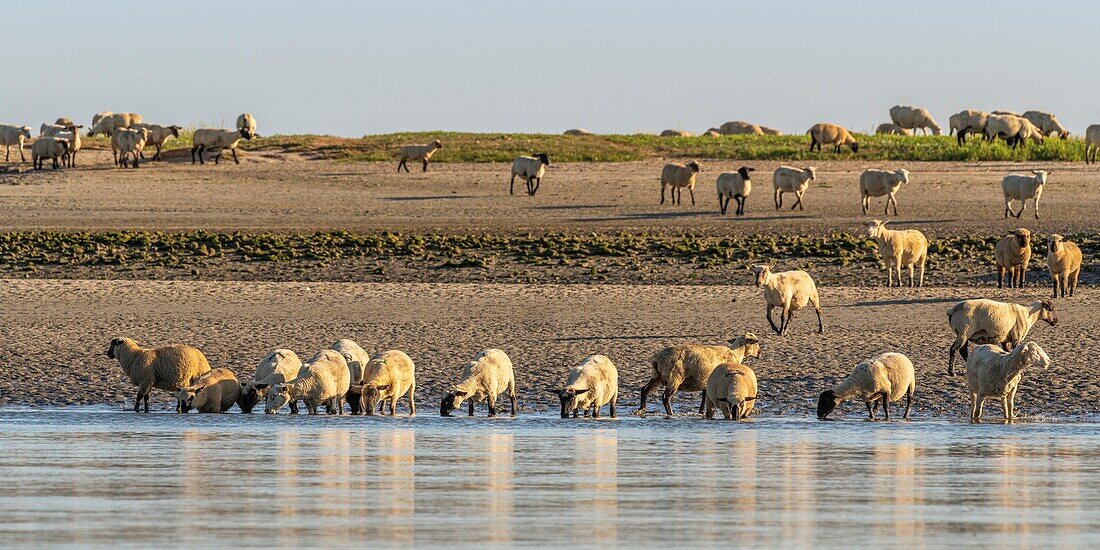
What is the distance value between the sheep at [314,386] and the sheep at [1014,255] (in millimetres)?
12362

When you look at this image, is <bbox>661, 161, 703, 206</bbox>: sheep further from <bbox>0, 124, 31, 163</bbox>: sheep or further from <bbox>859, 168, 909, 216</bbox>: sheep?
<bbox>0, 124, 31, 163</bbox>: sheep

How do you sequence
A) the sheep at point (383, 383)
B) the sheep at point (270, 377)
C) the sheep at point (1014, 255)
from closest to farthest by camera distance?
the sheep at point (383, 383)
the sheep at point (270, 377)
the sheep at point (1014, 255)

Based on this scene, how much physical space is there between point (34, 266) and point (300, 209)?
10203 mm

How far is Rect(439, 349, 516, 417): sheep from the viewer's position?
1648cm

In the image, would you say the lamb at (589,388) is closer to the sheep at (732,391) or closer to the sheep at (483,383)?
the sheep at (483,383)

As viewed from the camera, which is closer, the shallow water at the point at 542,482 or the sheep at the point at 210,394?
the shallow water at the point at 542,482

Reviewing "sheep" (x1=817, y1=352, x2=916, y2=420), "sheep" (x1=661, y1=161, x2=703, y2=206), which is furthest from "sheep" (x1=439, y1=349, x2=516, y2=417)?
"sheep" (x1=661, y1=161, x2=703, y2=206)

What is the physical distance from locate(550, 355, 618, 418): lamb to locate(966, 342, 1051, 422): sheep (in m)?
3.29

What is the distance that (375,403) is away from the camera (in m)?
16.8

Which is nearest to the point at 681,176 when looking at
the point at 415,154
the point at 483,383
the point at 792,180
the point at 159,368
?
the point at 792,180

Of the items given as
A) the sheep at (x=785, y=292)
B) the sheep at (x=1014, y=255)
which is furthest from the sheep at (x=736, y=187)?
the sheep at (x=785, y=292)

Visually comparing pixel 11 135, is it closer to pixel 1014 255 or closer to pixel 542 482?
pixel 1014 255

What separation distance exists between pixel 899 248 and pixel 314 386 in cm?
1251

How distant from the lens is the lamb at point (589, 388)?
16094 mm
